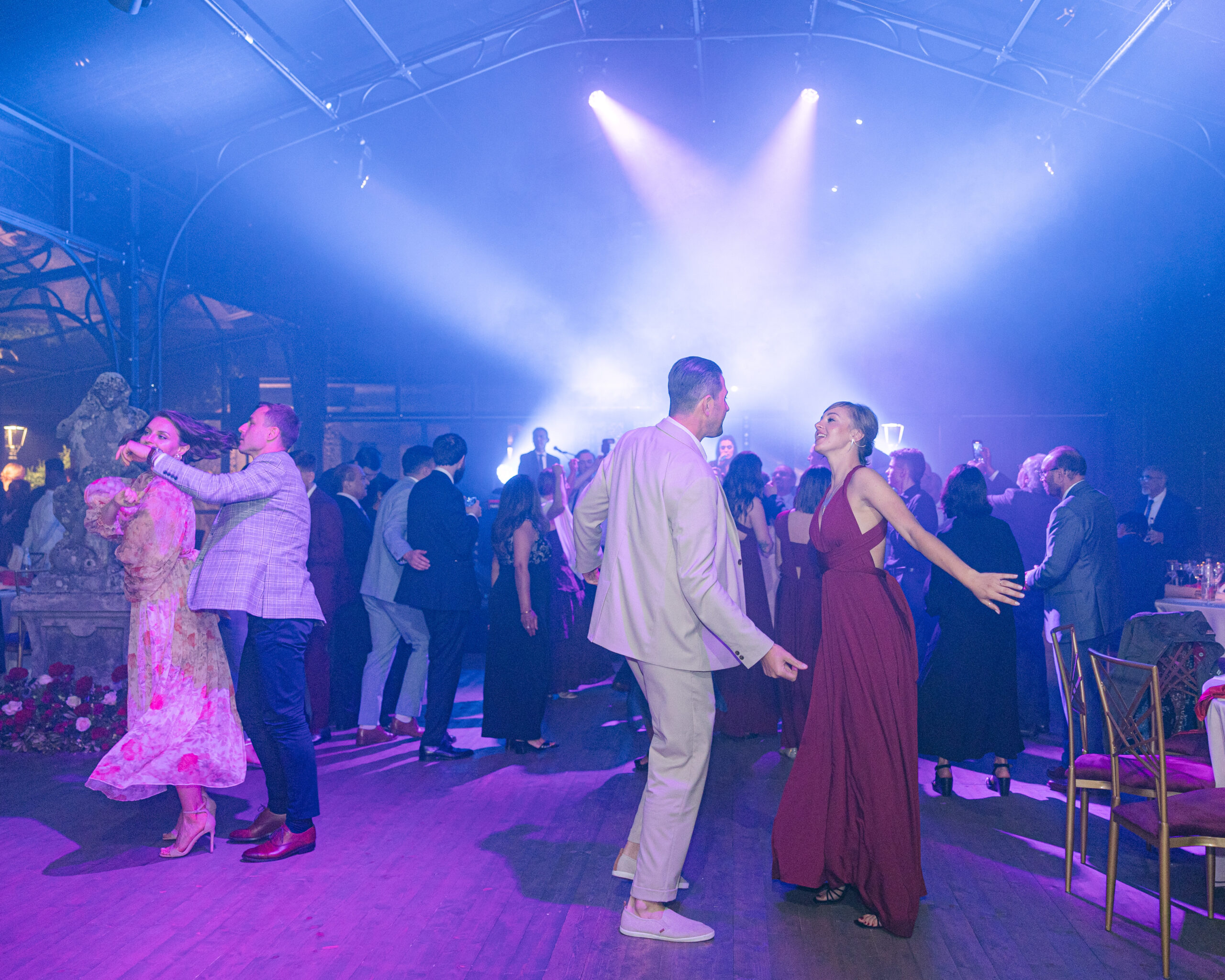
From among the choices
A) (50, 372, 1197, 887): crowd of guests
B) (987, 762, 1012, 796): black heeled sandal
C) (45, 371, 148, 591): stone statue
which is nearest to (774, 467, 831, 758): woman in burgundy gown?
(50, 372, 1197, 887): crowd of guests

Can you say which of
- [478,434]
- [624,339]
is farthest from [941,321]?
[478,434]

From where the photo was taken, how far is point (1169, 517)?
627 cm

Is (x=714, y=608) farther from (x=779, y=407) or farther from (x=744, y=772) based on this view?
(x=779, y=407)

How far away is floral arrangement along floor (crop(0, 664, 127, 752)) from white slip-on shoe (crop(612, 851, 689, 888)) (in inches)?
120

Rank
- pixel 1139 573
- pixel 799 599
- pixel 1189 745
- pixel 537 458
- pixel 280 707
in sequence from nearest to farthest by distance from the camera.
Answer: pixel 280 707 < pixel 1189 745 < pixel 799 599 < pixel 1139 573 < pixel 537 458

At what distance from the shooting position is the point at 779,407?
11922mm

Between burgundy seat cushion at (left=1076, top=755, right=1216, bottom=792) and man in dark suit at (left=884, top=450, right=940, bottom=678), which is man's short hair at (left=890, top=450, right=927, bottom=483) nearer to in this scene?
man in dark suit at (left=884, top=450, right=940, bottom=678)

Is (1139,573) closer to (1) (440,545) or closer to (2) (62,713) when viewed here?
(1) (440,545)

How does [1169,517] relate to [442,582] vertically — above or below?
above

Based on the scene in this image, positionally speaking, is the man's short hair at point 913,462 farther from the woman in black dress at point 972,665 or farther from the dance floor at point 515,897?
the dance floor at point 515,897

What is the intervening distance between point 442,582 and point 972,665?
2621 mm

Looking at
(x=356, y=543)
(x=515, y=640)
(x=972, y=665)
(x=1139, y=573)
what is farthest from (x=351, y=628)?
(x=1139, y=573)

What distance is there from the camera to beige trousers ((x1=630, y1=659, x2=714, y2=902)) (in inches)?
96.7

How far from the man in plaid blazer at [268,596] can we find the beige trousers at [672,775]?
1.31 metres
